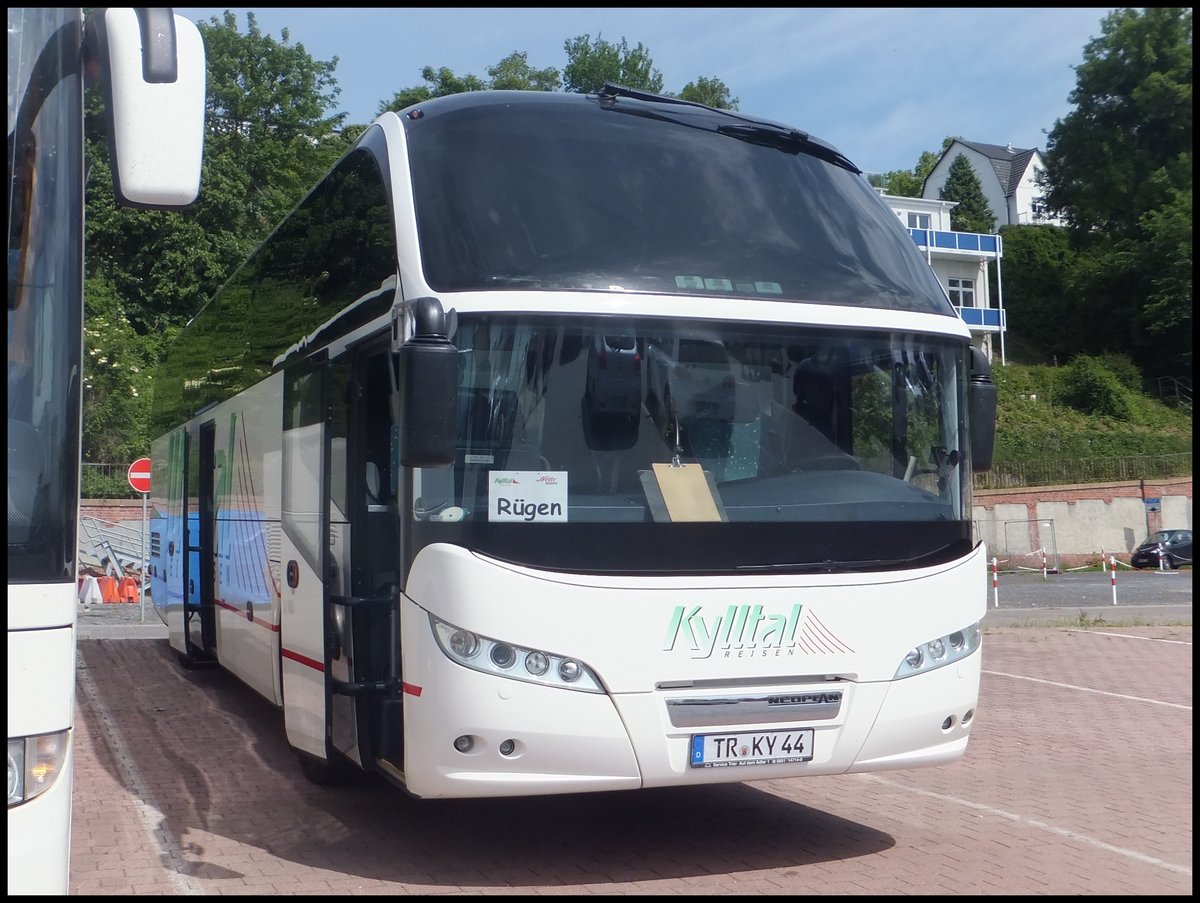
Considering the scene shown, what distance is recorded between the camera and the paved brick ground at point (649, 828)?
20.7ft

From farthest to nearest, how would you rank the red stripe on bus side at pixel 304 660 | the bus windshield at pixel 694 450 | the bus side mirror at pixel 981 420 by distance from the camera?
the red stripe on bus side at pixel 304 660 → the bus side mirror at pixel 981 420 → the bus windshield at pixel 694 450

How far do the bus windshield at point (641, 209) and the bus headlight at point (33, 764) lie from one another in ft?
9.10

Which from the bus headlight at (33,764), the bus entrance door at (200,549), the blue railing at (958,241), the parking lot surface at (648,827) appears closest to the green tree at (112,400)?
the bus entrance door at (200,549)

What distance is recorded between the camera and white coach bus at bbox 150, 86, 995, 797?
19.3ft

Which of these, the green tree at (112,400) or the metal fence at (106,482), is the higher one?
the green tree at (112,400)

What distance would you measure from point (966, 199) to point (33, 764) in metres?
86.9

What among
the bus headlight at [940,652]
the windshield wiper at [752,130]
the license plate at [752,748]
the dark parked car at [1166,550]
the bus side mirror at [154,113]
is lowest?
the dark parked car at [1166,550]

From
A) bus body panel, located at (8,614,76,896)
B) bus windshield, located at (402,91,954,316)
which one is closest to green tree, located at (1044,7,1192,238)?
bus windshield, located at (402,91,954,316)

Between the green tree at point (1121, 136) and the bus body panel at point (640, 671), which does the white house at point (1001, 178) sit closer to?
the green tree at point (1121, 136)

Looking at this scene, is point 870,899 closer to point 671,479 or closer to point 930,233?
point 671,479

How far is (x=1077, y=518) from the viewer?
49562 mm

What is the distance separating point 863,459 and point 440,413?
2.21 m

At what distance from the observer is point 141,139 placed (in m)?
4.08

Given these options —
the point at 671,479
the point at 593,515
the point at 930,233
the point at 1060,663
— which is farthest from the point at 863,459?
the point at 930,233
